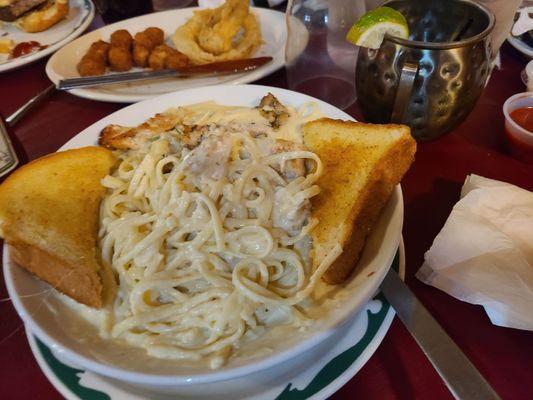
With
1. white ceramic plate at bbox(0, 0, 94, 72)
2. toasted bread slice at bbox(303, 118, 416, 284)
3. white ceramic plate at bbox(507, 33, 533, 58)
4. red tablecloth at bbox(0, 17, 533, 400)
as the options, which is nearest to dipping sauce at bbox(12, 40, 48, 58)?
white ceramic plate at bbox(0, 0, 94, 72)

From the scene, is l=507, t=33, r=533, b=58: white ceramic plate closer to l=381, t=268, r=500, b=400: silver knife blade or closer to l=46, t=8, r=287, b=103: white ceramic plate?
l=46, t=8, r=287, b=103: white ceramic plate

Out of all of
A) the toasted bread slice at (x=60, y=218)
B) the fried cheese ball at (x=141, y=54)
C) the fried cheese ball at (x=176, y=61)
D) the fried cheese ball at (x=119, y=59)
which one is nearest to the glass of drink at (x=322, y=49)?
the fried cheese ball at (x=176, y=61)

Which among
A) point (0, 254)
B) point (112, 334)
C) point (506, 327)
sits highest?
point (112, 334)

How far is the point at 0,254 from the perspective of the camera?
170 centimetres

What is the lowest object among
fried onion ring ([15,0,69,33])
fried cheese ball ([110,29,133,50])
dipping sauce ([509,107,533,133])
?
dipping sauce ([509,107,533,133])

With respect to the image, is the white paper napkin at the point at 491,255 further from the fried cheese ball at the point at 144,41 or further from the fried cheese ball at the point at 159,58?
the fried cheese ball at the point at 144,41

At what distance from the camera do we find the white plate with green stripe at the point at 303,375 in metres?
1.18

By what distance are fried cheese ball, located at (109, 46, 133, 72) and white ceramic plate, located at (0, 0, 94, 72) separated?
17.4 inches

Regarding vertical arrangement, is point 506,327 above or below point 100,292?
below

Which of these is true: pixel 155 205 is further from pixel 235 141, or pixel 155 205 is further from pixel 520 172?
pixel 520 172

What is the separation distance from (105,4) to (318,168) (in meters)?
2.54

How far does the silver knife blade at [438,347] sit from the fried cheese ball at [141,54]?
2.04 m

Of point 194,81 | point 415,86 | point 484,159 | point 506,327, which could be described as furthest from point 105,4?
point 506,327

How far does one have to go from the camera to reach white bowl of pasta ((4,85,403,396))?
1.07 meters
